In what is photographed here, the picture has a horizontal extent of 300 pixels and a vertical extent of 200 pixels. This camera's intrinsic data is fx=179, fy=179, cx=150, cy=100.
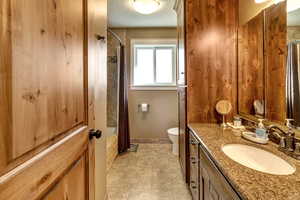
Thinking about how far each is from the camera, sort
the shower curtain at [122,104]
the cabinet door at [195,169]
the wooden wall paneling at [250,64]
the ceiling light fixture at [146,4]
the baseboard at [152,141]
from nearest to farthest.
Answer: the cabinet door at [195,169], the wooden wall paneling at [250,64], the ceiling light fixture at [146,4], the shower curtain at [122,104], the baseboard at [152,141]

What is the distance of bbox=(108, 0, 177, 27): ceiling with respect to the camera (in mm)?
2723

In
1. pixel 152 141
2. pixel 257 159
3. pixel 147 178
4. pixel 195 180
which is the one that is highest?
pixel 257 159

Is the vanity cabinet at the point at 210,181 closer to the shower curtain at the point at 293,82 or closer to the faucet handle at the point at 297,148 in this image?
the faucet handle at the point at 297,148

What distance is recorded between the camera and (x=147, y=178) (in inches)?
93.6

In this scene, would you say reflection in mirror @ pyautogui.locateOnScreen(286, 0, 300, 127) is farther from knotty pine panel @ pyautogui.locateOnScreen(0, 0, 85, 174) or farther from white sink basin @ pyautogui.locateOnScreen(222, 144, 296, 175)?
knotty pine panel @ pyautogui.locateOnScreen(0, 0, 85, 174)

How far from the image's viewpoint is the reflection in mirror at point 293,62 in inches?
47.2

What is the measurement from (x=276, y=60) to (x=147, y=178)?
1.96 m

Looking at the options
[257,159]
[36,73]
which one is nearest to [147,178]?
[257,159]

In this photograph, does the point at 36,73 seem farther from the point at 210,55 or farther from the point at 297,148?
the point at 210,55

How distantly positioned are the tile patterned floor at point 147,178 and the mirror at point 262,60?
3.91ft

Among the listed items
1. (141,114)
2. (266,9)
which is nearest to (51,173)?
(266,9)

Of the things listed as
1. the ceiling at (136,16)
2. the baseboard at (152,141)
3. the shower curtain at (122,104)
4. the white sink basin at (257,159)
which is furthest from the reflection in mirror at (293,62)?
the baseboard at (152,141)

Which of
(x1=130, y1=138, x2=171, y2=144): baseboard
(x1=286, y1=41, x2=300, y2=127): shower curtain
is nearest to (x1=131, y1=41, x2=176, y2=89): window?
(x1=130, y1=138, x2=171, y2=144): baseboard

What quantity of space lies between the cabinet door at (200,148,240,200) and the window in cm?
260
